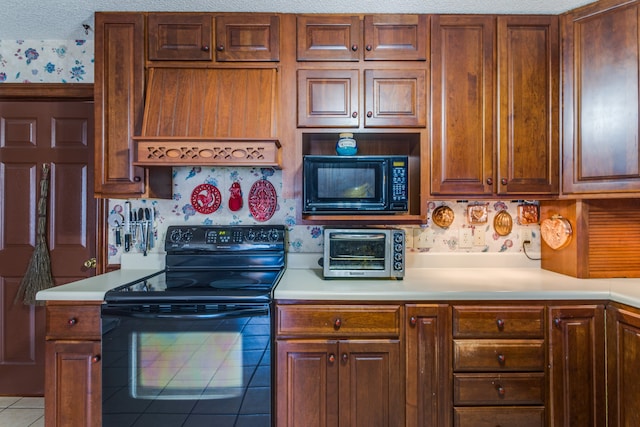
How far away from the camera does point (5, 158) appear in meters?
2.32

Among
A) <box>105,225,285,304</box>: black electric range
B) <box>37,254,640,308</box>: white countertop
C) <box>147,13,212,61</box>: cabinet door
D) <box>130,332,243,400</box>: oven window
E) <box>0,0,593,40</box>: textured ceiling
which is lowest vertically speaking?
<box>130,332,243,400</box>: oven window

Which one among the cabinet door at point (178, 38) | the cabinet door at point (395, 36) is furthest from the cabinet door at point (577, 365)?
the cabinet door at point (178, 38)

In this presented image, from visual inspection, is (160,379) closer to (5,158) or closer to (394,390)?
(394,390)

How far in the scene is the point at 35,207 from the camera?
2.32m

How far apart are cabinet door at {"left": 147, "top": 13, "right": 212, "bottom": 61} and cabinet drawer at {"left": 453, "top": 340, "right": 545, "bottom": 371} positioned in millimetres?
2042

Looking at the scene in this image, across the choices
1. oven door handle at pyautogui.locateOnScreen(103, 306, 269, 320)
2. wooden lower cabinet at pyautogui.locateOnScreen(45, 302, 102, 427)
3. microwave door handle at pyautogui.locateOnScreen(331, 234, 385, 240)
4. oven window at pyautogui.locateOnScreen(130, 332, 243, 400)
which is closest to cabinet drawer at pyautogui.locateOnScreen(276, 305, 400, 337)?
oven door handle at pyautogui.locateOnScreen(103, 306, 269, 320)

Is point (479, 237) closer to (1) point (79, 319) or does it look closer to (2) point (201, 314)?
(2) point (201, 314)

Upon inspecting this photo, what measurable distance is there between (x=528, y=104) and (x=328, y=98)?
43.9 inches

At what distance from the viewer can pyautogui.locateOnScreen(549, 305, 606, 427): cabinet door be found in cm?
160

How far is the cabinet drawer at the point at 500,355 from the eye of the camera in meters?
1.61

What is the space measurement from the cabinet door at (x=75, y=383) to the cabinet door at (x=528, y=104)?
227 centimetres

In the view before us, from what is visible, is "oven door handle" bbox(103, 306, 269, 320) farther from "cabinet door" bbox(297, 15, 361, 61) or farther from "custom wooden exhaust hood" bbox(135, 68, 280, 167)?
"cabinet door" bbox(297, 15, 361, 61)

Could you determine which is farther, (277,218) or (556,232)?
(277,218)

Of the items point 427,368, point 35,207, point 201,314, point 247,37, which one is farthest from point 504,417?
point 35,207
